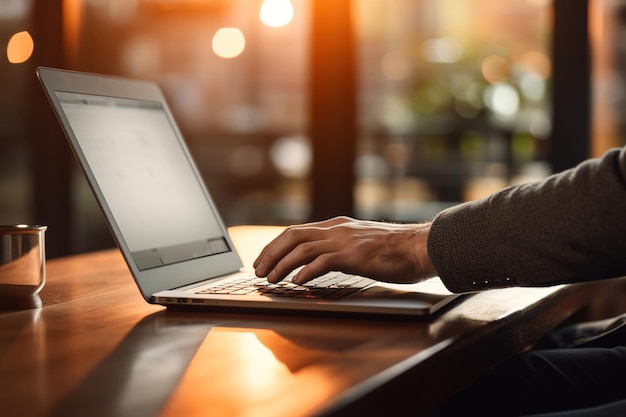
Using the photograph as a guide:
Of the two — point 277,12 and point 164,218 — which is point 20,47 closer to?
point 277,12

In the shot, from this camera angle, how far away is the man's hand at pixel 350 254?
972 millimetres

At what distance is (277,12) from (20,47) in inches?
46.8

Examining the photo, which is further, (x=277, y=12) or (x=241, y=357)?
(x=277, y=12)

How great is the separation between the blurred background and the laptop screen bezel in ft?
6.23

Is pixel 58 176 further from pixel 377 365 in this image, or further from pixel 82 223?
pixel 377 365

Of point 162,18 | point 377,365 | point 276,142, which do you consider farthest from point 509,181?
point 377,365

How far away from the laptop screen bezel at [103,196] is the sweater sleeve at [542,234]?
37 centimetres

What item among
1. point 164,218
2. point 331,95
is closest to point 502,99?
point 331,95

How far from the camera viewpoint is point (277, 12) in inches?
135

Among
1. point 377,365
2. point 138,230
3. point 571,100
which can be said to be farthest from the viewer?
point 571,100

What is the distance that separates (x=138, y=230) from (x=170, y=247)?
7 centimetres

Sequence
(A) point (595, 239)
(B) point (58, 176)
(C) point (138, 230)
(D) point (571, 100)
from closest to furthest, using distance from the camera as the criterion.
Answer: (A) point (595, 239) → (C) point (138, 230) → (D) point (571, 100) → (B) point (58, 176)

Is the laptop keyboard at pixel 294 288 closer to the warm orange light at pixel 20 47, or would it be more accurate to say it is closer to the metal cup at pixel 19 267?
the metal cup at pixel 19 267

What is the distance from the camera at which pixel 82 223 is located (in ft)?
12.0
